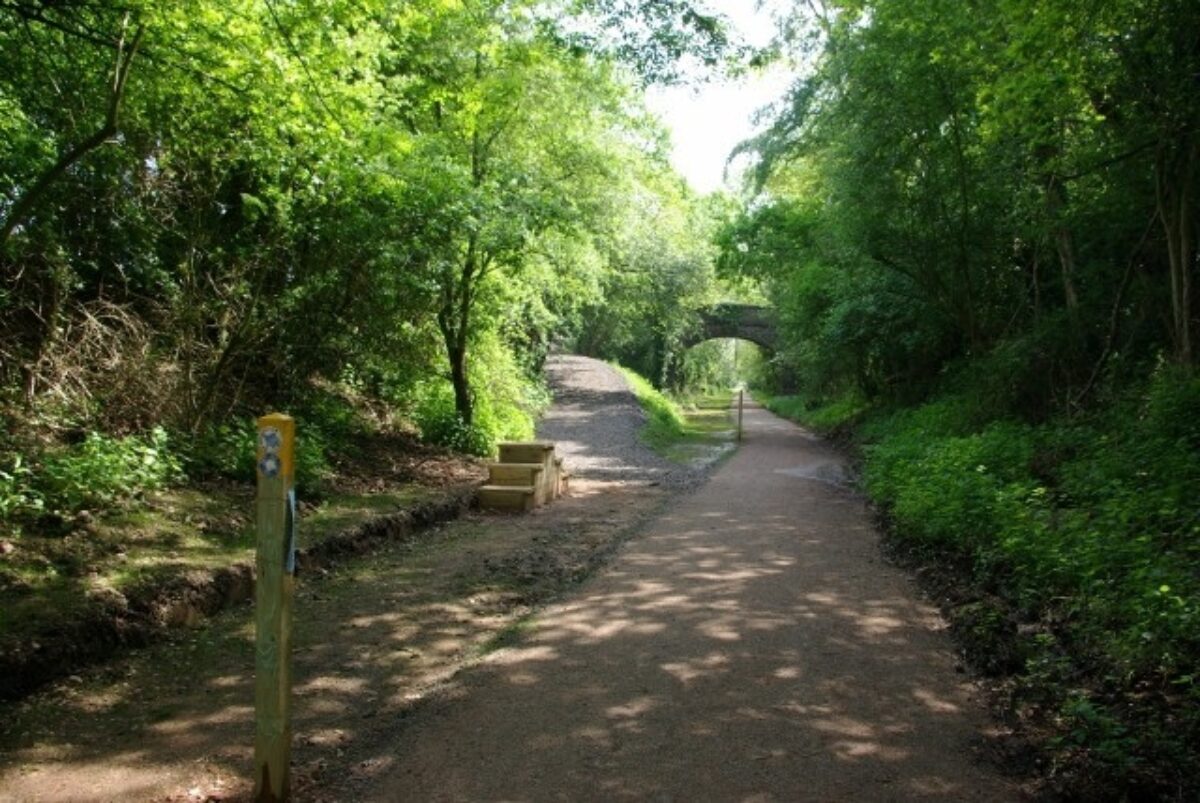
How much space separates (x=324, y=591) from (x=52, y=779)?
300 cm

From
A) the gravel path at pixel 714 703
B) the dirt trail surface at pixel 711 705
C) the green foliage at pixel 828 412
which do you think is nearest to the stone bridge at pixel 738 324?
the green foliage at pixel 828 412

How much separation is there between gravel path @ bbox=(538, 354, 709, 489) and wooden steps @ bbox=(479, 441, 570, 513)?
8.65 feet

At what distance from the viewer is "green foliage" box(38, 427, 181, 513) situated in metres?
6.08

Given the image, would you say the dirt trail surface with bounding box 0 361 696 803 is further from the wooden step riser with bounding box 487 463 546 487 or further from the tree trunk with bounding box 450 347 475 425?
the tree trunk with bounding box 450 347 475 425

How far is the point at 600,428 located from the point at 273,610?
57.7 feet

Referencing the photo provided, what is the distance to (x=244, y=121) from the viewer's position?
796 centimetres

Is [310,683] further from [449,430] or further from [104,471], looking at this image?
[449,430]

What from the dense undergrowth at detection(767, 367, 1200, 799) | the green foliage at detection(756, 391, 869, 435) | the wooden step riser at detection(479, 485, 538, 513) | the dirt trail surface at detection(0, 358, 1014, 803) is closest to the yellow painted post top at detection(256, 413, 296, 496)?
the dirt trail surface at detection(0, 358, 1014, 803)

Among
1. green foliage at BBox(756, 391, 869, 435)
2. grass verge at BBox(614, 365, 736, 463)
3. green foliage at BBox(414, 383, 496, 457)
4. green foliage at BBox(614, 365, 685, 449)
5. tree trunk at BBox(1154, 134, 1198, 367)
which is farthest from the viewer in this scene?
green foliage at BBox(756, 391, 869, 435)

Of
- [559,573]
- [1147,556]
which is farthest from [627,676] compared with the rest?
[1147,556]

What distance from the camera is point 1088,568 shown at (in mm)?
5266

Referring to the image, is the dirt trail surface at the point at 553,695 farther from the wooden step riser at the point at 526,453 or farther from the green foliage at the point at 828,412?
the green foliage at the point at 828,412

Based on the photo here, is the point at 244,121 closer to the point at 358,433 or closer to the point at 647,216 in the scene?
the point at 358,433

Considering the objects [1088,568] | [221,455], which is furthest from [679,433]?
[1088,568]
